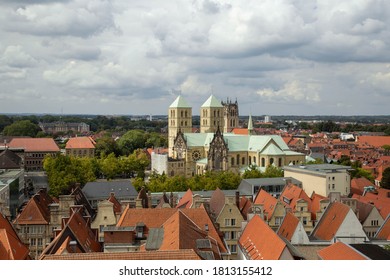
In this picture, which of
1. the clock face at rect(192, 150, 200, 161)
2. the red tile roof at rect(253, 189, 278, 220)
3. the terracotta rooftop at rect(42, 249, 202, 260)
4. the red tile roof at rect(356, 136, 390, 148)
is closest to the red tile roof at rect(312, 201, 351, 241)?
the red tile roof at rect(253, 189, 278, 220)

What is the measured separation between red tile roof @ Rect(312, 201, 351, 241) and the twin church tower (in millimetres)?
18210

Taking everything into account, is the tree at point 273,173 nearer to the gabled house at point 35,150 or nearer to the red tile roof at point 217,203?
the red tile roof at point 217,203

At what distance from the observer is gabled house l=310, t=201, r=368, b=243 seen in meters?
12.0

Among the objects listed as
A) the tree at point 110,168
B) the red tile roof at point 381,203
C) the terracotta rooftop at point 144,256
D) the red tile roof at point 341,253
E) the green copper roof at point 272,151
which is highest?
the terracotta rooftop at point 144,256

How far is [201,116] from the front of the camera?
38.8 m

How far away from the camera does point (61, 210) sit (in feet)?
43.6

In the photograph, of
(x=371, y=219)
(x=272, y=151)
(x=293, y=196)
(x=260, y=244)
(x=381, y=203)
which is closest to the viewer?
(x=260, y=244)

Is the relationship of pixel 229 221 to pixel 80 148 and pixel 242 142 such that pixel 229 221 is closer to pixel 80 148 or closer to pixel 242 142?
pixel 242 142

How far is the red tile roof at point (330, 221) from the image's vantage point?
12.4 m

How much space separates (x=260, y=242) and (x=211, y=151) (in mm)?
22789

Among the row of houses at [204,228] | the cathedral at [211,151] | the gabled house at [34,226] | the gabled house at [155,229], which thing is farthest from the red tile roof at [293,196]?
the cathedral at [211,151]

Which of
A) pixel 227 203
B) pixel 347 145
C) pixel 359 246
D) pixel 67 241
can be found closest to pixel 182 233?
pixel 67 241

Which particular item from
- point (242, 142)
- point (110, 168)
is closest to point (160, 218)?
point (110, 168)

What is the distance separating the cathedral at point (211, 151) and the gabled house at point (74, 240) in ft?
66.7
